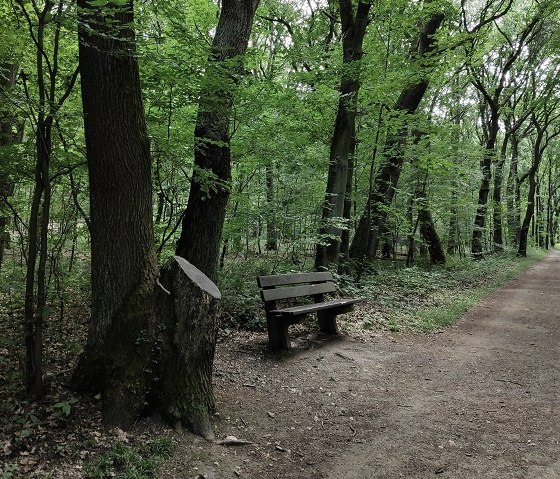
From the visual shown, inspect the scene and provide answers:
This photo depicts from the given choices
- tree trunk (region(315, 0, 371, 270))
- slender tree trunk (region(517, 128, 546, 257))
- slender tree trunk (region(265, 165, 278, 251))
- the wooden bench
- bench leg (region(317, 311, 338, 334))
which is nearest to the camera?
the wooden bench

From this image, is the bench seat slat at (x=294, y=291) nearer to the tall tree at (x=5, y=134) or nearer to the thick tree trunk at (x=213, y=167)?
the thick tree trunk at (x=213, y=167)

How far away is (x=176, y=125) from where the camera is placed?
614 centimetres

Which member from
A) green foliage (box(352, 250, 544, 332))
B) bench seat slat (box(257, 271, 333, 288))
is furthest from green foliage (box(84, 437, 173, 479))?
green foliage (box(352, 250, 544, 332))

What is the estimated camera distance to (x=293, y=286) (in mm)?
6637

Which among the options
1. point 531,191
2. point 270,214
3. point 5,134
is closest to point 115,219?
point 5,134

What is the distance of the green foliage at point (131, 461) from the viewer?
2.85m

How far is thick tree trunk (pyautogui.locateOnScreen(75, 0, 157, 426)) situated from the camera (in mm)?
3590

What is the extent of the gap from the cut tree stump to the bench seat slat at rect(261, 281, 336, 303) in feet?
6.66

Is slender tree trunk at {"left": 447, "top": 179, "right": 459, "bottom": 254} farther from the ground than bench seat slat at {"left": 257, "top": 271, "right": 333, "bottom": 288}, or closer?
farther from the ground

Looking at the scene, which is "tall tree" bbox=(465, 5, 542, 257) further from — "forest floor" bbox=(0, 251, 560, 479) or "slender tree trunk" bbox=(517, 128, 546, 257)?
"forest floor" bbox=(0, 251, 560, 479)

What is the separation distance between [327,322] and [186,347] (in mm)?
3506

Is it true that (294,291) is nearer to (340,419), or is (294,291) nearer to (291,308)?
(291,308)

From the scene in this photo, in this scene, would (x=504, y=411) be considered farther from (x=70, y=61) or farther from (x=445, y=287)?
(x=445, y=287)

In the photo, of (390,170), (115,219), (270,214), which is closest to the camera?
(115,219)
